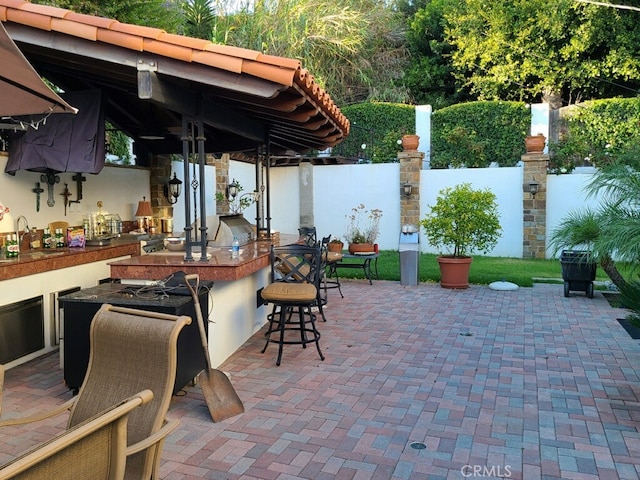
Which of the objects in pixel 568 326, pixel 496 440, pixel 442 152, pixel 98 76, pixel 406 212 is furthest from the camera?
pixel 442 152

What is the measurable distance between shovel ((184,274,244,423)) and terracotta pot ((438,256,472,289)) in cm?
531

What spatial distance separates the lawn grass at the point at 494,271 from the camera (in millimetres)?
8883

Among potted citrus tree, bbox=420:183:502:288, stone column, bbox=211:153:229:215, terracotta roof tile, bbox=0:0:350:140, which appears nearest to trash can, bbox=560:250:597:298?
potted citrus tree, bbox=420:183:502:288

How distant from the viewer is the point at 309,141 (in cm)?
812

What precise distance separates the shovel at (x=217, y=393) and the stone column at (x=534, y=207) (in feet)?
31.3

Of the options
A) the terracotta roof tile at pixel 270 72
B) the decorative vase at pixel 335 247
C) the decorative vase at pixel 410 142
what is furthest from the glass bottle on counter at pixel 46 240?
Answer: the decorative vase at pixel 410 142

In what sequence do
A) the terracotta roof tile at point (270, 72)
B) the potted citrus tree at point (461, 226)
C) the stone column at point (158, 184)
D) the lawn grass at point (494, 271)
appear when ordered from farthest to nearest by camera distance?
the lawn grass at point (494, 271) → the potted citrus tree at point (461, 226) → the stone column at point (158, 184) → the terracotta roof tile at point (270, 72)

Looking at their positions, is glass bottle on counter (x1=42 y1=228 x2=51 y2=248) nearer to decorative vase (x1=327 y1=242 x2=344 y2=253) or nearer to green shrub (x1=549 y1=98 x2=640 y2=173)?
decorative vase (x1=327 y1=242 x2=344 y2=253)

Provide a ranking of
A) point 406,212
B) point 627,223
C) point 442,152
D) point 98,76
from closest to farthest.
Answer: point 627,223 → point 98,76 → point 406,212 → point 442,152

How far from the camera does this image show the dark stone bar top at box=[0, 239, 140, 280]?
4.46 m

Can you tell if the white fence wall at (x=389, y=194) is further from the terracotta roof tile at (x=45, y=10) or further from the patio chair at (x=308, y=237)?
the terracotta roof tile at (x=45, y=10)

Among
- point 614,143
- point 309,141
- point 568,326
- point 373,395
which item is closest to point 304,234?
point 309,141

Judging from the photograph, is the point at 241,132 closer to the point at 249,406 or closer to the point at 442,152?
the point at 249,406

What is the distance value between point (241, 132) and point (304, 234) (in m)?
2.57
